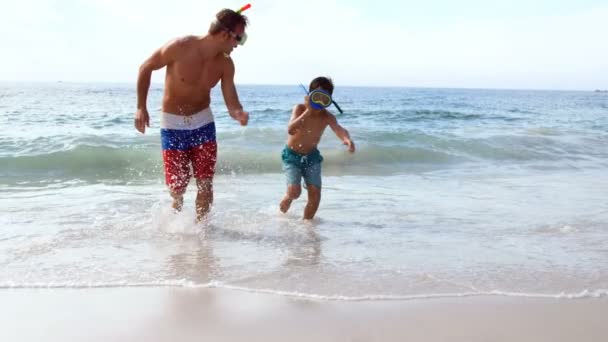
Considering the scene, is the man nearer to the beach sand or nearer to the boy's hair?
the boy's hair

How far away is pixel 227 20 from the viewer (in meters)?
4.36

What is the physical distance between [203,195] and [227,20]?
1.44 m

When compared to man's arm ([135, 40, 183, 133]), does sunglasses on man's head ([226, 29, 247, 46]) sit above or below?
above

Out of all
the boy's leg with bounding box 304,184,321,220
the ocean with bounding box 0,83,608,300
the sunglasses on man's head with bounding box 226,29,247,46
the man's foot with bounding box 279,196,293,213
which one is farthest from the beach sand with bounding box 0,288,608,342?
the man's foot with bounding box 279,196,293,213

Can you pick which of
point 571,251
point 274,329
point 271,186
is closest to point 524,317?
point 274,329

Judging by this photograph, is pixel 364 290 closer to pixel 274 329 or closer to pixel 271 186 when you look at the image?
pixel 274 329

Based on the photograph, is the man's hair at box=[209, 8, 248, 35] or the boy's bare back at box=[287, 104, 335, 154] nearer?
the man's hair at box=[209, 8, 248, 35]

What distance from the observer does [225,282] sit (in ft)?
11.7

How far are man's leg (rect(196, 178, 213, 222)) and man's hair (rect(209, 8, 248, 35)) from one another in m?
1.22

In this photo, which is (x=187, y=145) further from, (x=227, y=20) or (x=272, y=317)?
(x=272, y=317)

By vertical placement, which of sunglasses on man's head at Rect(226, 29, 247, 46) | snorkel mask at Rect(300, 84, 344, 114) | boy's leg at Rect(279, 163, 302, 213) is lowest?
boy's leg at Rect(279, 163, 302, 213)

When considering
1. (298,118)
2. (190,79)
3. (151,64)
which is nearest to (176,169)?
(190,79)

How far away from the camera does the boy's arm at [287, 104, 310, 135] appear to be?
5.13 m

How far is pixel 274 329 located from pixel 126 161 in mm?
7785
